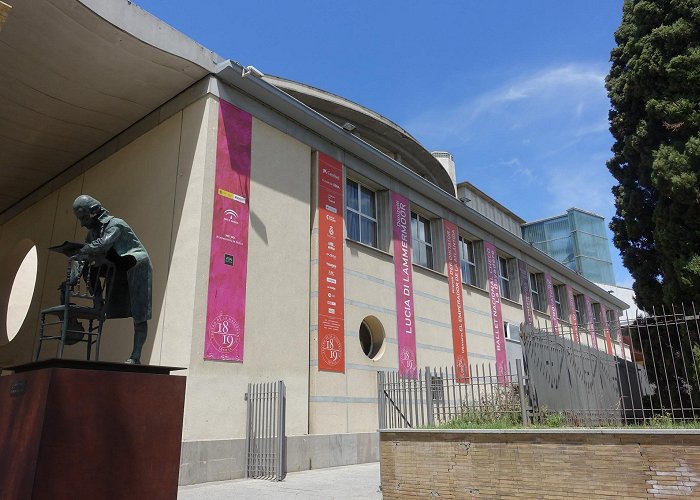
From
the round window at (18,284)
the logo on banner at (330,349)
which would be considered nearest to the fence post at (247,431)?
the logo on banner at (330,349)

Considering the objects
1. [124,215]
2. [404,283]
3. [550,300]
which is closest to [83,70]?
[124,215]

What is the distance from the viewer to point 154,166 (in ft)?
46.5

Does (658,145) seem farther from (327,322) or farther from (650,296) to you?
(327,322)

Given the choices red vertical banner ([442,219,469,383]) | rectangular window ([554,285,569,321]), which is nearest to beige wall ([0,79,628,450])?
red vertical banner ([442,219,469,383])

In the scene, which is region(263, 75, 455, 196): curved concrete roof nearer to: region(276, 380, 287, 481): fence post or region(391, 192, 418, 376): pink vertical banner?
region(391, 192, 418, 376): pink vertical banner

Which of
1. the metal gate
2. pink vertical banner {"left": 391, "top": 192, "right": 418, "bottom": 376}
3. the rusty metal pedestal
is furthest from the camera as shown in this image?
pink vertical banner {"left": 391, "top": 192, "right": 418, "bottom": 376}

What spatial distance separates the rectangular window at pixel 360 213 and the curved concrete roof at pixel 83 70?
6.17 metres

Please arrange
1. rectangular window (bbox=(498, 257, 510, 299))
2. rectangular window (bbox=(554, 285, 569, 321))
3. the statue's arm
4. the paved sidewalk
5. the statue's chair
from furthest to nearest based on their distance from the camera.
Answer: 1. rectangular window (bbox=(554, 285, 569, 321))
2. rectangular window (bbox=(498, 257, 510, 299))
3. the paved sidewalk
4. the statue's arm
5. the statue's chair

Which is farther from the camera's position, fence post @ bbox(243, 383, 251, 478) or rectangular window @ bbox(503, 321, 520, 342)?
rectangular window @ bbox(503, 321, 520, 342)

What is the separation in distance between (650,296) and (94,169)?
644 inches

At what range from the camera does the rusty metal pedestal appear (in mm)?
4375

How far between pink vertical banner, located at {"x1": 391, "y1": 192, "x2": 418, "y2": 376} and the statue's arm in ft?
39.8

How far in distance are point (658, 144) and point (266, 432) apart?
10969 millimetres

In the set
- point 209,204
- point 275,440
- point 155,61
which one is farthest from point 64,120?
point 275,440
